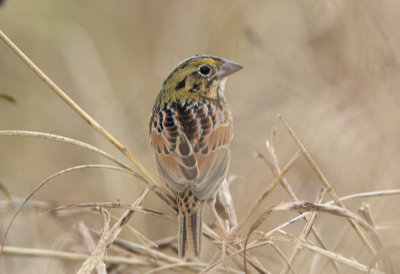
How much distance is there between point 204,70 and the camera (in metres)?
3.45

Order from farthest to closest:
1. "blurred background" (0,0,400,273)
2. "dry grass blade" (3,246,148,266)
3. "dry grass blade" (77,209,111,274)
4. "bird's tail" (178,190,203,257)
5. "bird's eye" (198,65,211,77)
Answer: "blurred background" (0,0,400,273) < "bird's eye" (198,65,211,77) < "dry grass blade" (3,246,148,266) < "bird's tail" (178,190,203,257) < "dry grass blade" (77,209,111,274)

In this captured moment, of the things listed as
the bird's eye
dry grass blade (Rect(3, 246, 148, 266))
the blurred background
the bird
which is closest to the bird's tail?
the bird

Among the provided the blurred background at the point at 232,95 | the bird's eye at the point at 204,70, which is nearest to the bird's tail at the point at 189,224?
the blurred background at the point at 232,95

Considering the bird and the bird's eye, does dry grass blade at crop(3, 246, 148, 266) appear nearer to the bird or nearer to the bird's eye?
the bird

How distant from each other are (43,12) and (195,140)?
2412 mm

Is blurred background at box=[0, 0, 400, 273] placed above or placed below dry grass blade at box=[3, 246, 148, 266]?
above

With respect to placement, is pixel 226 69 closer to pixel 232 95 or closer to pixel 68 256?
pixel 68 256

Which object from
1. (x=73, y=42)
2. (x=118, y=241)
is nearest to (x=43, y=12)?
(x=73, y=42)

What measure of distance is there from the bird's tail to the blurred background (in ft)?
1.11

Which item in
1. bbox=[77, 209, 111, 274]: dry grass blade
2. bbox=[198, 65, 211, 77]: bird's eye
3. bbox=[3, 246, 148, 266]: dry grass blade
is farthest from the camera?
bbox=[198, 65, 211, 77]: bird's eye

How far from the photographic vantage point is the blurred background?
145 inches

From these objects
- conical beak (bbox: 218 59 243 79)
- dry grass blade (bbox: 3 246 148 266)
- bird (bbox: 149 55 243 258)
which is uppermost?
conical beak (bbox: 218 59 243 79)

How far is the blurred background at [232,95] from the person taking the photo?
368 cm

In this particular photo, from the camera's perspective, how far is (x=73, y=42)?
18.8 ft
